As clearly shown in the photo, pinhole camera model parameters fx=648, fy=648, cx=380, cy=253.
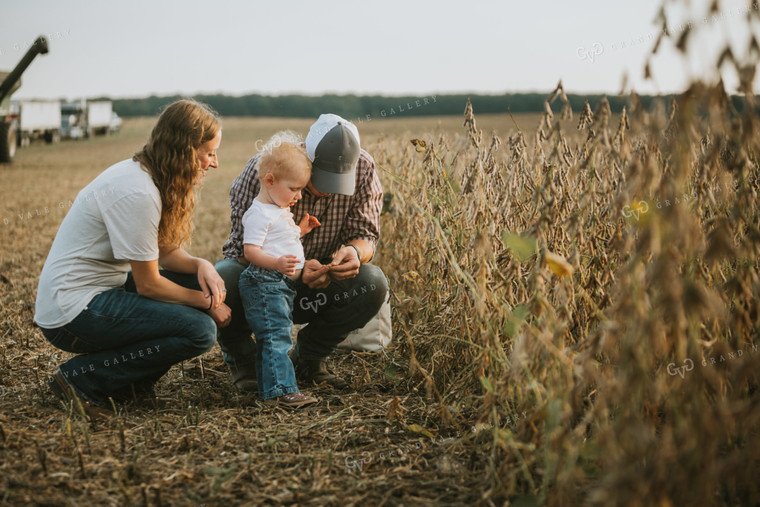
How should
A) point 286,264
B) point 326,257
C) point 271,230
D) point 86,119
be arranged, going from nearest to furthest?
1. point 286,264
2. point 271,230
3. point 326,257
4. point 86,119

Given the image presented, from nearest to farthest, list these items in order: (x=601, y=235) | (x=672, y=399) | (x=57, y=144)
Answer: (x=672, y=399) → (x=601, y=235) → (x=57, y=144)

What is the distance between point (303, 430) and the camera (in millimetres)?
2371

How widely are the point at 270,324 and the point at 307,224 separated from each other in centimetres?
50

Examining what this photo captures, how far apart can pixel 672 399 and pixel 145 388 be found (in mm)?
2162

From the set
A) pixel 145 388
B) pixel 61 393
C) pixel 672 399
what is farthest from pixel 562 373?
pixel 61 393

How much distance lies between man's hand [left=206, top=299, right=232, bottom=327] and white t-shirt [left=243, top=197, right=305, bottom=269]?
30 centimetres

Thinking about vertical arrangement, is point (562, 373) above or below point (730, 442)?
above

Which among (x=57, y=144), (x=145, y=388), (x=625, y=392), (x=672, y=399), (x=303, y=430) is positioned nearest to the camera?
(x=625, y=392)

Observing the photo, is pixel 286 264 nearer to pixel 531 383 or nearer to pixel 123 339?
pixel 123 339

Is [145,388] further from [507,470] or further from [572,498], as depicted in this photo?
[572,498]

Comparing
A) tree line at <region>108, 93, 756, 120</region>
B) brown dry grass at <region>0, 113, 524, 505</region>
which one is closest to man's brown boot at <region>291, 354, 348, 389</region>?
brown dry grass at <region>0, 113, 524, 505</region>

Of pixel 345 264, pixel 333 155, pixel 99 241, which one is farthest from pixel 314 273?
pixel 99 241

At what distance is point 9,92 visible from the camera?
11859 mm

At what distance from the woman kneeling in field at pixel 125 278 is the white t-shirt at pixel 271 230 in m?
0.23
